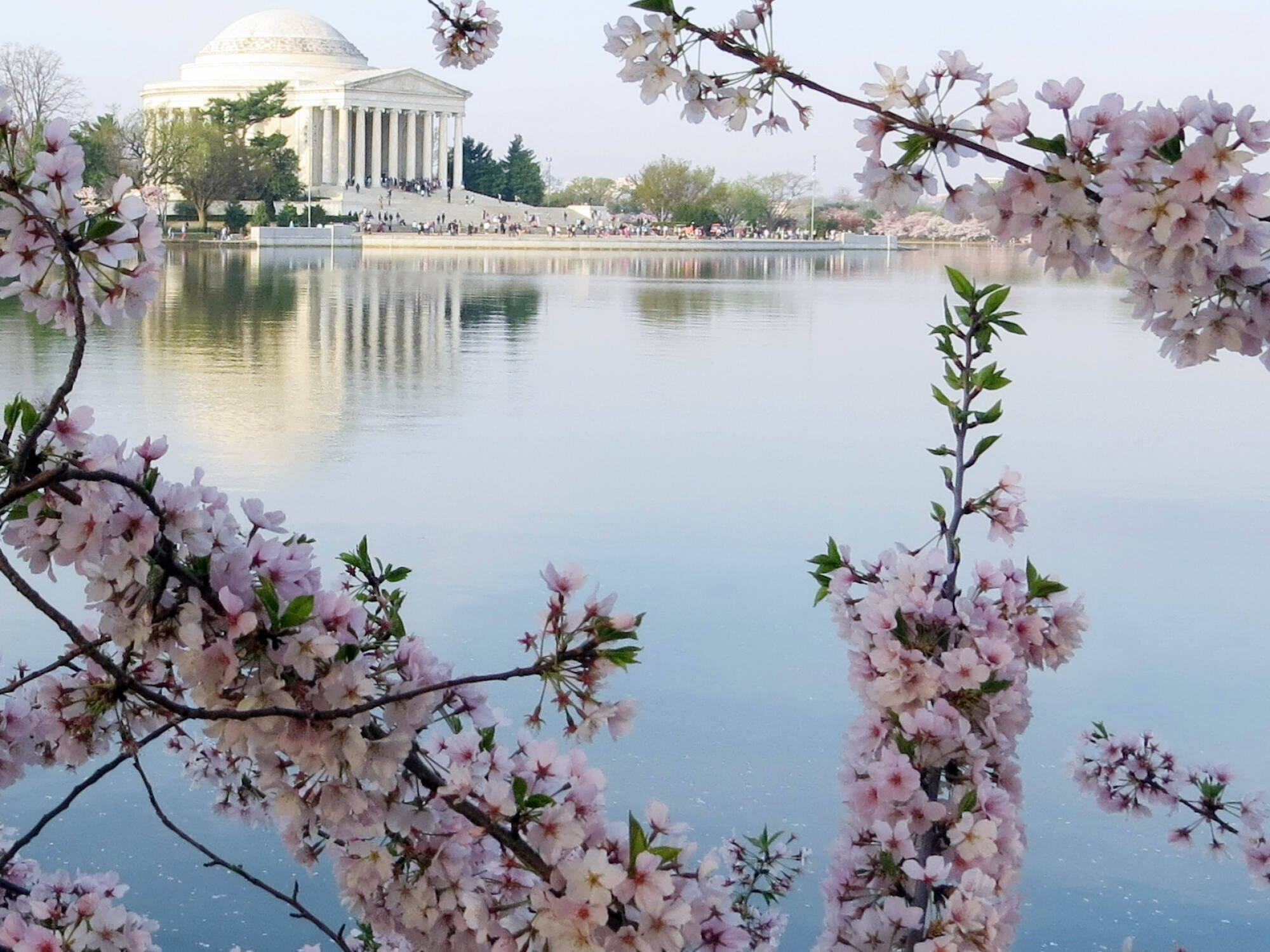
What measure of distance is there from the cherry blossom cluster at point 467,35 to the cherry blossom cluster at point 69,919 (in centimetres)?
119

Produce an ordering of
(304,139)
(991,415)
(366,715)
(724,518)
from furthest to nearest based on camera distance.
Result: (304,139), (724,518), (991,415), (366,715)

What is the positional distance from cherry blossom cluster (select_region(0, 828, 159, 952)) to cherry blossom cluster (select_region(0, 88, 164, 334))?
552 mm

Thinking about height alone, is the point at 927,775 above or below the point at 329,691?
below

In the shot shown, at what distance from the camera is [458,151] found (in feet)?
279

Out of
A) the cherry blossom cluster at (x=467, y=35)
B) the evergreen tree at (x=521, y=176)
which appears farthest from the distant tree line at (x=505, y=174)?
the cherry blossom cluster at (x=467, y=35)

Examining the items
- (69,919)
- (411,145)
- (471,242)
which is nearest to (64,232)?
(69,919)

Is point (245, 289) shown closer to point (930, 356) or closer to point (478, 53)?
point (930, 356)

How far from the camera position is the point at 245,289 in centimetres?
2378

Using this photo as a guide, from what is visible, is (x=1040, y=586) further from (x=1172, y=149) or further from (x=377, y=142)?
→ (x=377, y=142)

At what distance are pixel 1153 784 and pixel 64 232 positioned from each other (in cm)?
186

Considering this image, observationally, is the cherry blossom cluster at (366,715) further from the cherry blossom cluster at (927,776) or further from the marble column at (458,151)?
the marble column at (458,151)

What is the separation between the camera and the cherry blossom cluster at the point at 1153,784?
94.8 inches

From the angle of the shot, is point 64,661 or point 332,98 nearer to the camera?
point 64,661

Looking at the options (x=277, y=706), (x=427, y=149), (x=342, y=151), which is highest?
(x=427, y=149)
